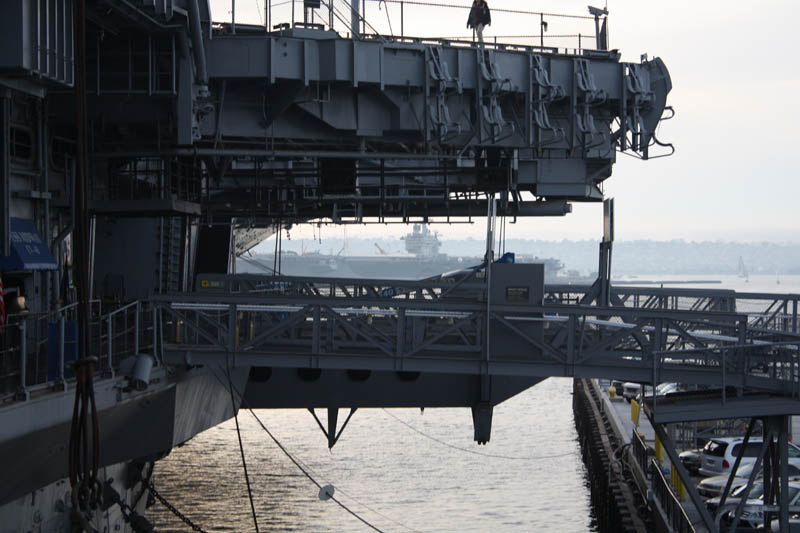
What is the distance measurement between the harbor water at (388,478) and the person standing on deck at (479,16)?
15.7m

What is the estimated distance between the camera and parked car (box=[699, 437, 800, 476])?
28.4 m

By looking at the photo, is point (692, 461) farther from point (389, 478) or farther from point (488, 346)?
point (488, 346)

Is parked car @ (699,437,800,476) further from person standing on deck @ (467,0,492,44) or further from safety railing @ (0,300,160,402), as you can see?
safety railing @ (0,300,160,402)

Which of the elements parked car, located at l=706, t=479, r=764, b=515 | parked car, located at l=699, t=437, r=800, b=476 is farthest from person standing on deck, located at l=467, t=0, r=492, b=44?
parked car, located at l=699, t=437, r=800, b=476

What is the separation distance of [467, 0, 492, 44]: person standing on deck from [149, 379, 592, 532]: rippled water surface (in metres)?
15.8

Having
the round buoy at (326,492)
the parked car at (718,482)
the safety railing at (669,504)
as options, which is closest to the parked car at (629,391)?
the parked car at (718,482)

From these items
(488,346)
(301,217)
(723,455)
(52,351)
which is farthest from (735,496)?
(52,351)

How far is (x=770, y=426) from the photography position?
15.6m

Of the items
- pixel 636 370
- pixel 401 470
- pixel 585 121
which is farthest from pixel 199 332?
pixel 401 470

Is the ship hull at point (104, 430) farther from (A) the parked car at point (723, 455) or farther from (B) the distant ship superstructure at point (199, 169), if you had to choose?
(A) the parked car at point (723, 455)

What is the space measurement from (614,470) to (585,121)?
45.8ft

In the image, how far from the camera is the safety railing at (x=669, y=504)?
68.3 ft

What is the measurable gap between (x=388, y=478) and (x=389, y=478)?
0.05 meters

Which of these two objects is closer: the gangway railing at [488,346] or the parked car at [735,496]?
the gangway railing at [488,346]
